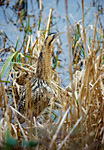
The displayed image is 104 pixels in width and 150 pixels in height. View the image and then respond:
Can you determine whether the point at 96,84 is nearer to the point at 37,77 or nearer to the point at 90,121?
the point at 90,121

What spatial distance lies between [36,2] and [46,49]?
102 inches

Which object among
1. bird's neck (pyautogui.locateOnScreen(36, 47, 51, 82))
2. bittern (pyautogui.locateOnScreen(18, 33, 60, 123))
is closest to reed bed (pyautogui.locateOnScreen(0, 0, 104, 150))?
bittern (pyautogui.locateOnScreen(18, 33, 60, 123))

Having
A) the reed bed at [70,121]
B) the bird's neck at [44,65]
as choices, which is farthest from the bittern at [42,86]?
the reed bed at [70,121]

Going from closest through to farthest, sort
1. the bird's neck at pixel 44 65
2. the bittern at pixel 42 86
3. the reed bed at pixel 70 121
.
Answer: the reed bed at pixel 70 121
the bittern at pixel 42 86
the bird's neck at pixel 44 65

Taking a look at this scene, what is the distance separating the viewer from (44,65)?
2490 mm

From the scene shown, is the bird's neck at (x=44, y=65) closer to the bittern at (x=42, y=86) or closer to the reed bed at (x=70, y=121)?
the bittern at (x=42, y=86)

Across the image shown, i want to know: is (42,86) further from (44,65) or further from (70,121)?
(70,121)

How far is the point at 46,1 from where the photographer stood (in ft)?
15.8

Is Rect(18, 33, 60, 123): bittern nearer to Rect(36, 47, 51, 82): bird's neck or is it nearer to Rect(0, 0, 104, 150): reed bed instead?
Rect(36, 47, 51, 82): bird's neck

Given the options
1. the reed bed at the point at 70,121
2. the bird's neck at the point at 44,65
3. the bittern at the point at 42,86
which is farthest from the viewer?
the bird's neck at the point at 44,65

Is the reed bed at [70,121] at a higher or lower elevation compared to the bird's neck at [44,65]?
lower

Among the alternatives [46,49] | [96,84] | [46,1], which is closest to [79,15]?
[46,1]

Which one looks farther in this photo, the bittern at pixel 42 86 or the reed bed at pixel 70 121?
the bittern at pixel 42 86

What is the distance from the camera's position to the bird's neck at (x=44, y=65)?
2.47 metres
